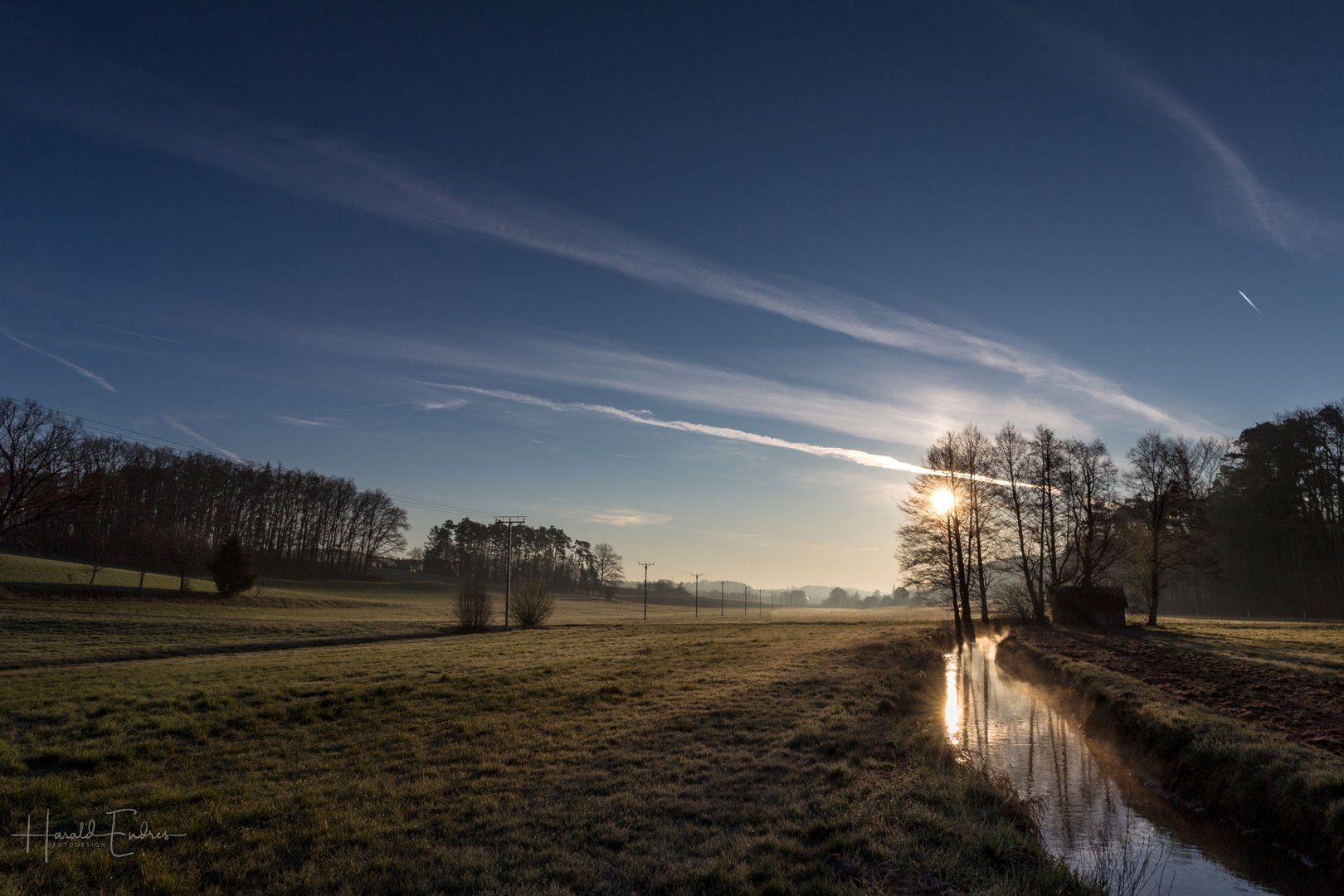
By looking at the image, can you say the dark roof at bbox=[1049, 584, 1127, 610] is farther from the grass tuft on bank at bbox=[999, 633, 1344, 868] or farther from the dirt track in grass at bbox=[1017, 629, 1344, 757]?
the grass tuft on bank at bbox=[999, 633, 1344, 868]

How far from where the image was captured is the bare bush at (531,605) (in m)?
51.7

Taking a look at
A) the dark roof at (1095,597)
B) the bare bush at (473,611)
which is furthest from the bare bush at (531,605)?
the dark roof at (1095,597)

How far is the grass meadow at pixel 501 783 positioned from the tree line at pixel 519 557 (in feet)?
409

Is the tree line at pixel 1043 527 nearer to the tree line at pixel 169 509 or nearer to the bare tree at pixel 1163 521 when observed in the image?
the bare tree at pixel 1163 521

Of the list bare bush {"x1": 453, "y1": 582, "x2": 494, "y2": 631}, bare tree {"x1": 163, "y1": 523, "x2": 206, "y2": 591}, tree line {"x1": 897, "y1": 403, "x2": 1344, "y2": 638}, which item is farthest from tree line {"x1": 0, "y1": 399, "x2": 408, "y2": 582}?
tree line {"x1": 897, "y1": 403, "x2": 1344, "y2": 638}

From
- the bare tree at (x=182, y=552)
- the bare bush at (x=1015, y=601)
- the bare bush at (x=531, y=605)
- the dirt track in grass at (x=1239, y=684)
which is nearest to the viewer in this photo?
the dirt track in grass at (x=1239, y=684)

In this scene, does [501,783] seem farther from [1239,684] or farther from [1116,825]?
[1239,684]

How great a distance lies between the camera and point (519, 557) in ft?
501

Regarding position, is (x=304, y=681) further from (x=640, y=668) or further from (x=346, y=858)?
(x=346, y=858)

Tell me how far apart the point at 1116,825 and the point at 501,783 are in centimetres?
918

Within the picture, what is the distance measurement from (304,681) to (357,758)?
29.7ft

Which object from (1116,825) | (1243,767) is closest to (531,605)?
(1116,825)

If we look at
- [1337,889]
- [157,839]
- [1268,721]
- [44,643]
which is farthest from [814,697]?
[44,643]

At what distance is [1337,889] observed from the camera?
293 inches
